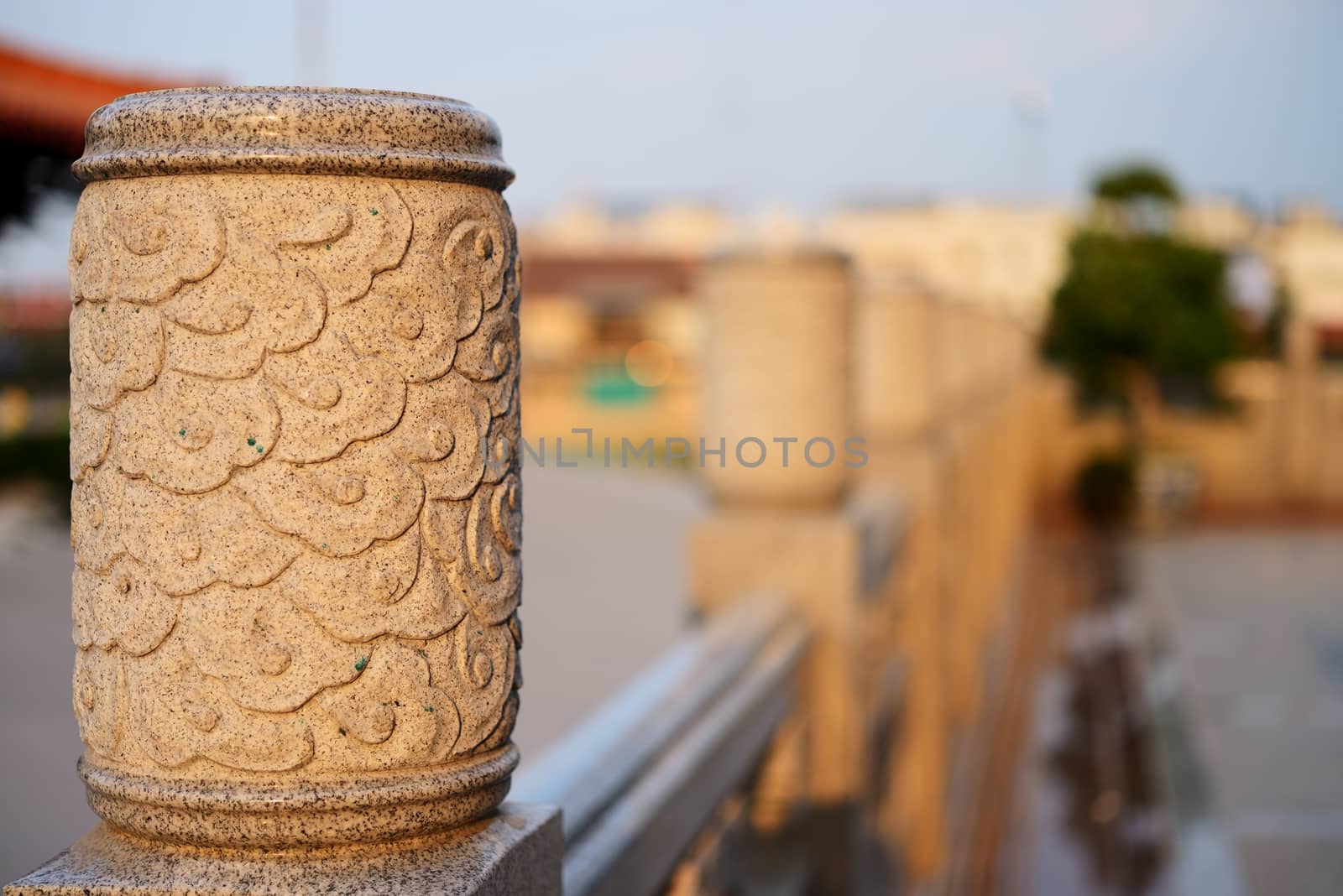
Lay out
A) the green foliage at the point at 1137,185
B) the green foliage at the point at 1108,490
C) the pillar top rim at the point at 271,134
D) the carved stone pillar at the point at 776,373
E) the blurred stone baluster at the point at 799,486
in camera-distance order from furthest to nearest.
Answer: the green foliage at the point at 1137,185
the green foliage at the point at 1108,490
the carved stone pillar at the point at 776,373
the blurred stone baluster at the point at 799,486
the pillar top rim at the point at 271,134

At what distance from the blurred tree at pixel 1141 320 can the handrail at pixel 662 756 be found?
1083 inches

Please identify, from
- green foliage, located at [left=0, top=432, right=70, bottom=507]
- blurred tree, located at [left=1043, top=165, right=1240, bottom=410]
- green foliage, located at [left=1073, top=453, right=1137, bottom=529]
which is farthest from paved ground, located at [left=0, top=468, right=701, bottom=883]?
blurred tree, located at [left=1043, top=165, right=1240, bottom=410]

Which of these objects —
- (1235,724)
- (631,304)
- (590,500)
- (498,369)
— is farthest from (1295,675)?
(631,304)

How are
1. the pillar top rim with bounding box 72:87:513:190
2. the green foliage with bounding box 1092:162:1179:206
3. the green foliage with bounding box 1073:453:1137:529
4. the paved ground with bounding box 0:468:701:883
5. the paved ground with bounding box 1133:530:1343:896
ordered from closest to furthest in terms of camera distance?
1. the pillar top rim with bounding box 72:87:513:190
2. the paved ground with bounding box 0:468:701:883
3. the paved ground with bounding box 1133:530:1343:896
4. the green foliage with bounding box 1073:453:1137:529
5. the green foliage with bounding box 1092:162:1179:206

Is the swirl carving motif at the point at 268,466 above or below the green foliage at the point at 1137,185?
below

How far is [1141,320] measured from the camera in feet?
102

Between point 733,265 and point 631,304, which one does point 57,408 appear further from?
point 631,304

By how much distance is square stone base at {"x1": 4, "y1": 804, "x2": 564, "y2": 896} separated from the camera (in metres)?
1.50

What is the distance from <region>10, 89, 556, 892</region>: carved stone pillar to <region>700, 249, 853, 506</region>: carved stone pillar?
9.59ft

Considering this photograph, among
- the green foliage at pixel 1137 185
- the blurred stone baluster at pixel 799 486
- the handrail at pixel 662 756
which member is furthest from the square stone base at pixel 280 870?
the green foliage at pixel 1137 185

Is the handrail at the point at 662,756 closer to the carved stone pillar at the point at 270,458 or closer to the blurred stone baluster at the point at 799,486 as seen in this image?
the blurred stone baluster at the point at 799,486

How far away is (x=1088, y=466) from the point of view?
86.0ft

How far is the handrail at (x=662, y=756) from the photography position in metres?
2.38

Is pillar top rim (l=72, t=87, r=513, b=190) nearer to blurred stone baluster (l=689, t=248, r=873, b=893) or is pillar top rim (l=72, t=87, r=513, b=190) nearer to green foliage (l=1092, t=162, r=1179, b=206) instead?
blurred stone baluster (l=689, t=248, r=873, b=893)
